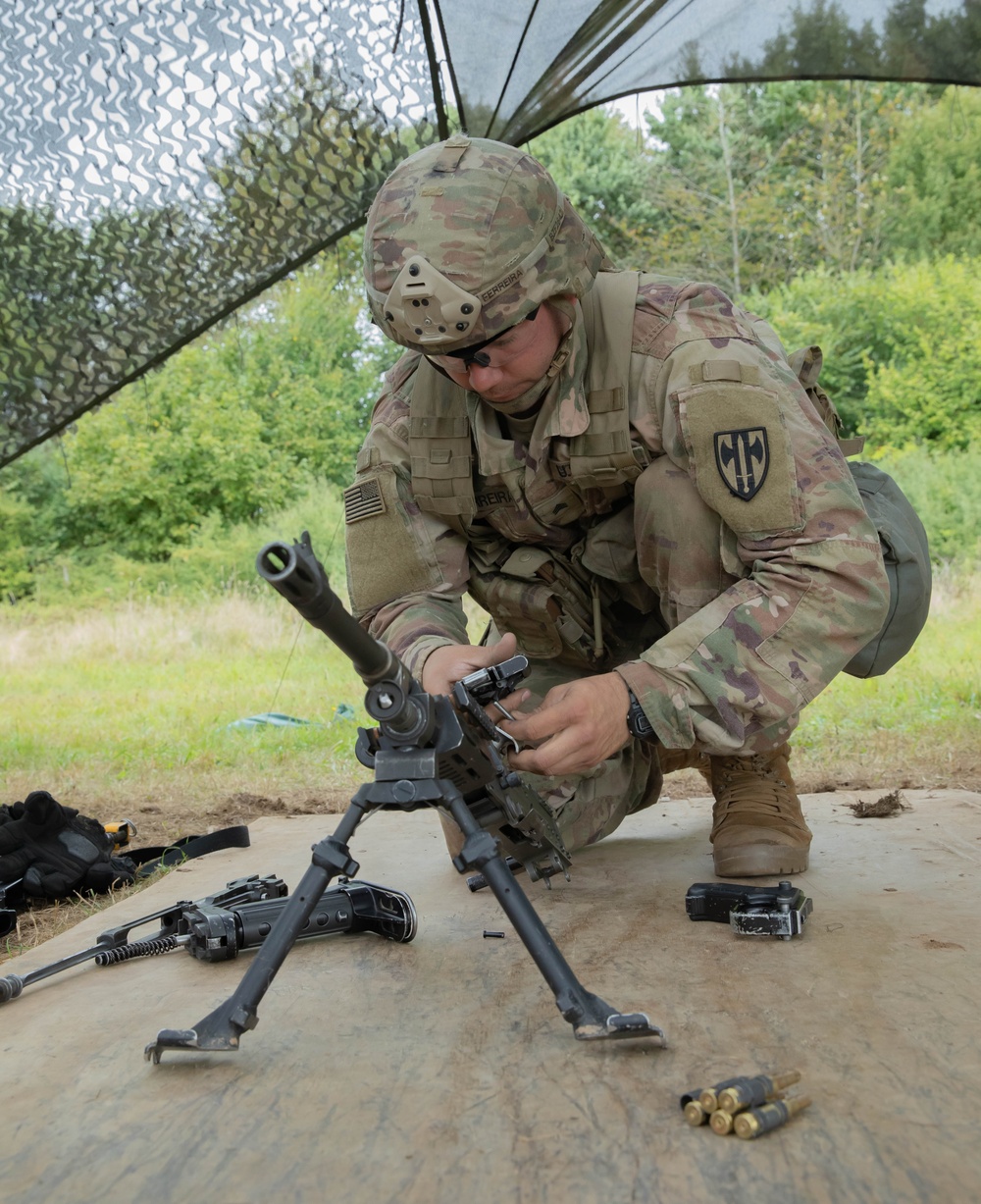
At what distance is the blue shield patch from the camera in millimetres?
2410

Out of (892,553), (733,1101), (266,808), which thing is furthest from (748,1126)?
(266,808)

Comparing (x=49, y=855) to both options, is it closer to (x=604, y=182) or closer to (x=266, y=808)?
(x=266, y=808)

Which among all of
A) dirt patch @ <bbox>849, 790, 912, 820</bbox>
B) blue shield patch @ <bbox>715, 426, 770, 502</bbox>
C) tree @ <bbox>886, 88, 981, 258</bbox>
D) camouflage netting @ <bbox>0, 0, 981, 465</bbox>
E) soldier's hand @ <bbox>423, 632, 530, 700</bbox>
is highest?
tree @ <bbox>886, 88, 981, 258</bbox>

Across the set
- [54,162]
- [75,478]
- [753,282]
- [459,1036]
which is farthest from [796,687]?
[753,282]

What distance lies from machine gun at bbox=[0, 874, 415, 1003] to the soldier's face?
108 cm

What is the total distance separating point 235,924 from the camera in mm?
2369

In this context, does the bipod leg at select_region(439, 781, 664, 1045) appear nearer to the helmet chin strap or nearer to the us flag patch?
the helmet chin strap

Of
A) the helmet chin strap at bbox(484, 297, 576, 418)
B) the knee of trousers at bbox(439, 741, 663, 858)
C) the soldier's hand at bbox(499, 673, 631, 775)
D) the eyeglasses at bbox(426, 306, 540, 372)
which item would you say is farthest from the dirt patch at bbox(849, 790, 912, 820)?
the eyeglasses at bbox(426, 306, 540, 372)

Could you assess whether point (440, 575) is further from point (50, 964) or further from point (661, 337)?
point (50, 964)

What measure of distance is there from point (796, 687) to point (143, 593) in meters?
13.6

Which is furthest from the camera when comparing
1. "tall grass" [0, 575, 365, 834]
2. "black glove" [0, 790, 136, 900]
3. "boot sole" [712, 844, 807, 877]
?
"tall grass" [0, 575, 365, 834]

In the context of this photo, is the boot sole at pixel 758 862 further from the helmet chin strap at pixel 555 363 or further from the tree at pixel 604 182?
the tree at pixel 604 182

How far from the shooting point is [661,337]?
2.62 m

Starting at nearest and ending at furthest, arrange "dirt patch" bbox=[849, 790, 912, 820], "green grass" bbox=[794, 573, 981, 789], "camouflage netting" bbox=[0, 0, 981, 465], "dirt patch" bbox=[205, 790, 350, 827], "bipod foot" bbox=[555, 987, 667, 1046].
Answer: "bipod foot" bbox=[555, 987, 667, 1046] → "dirt patch" bbox=[849, 790, 912, 820] → "camouflage netting" bbox=[0, 0, 981, 465] → "dirt patch" bbox=[205, 790, 350, 827] → "green grass" bbox=[794, 573, 981, 789]
